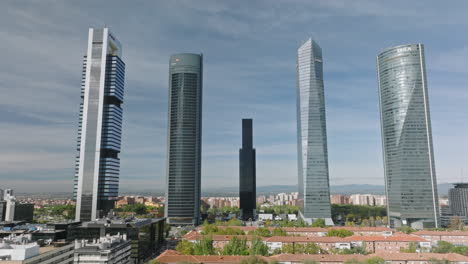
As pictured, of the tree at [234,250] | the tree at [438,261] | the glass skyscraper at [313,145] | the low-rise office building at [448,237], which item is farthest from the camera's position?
the glass skyscraper at [313,145]

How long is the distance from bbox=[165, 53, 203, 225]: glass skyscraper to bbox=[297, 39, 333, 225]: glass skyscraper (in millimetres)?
58369

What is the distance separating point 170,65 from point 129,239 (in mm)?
126703

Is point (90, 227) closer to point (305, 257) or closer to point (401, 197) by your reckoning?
point (305, 257)

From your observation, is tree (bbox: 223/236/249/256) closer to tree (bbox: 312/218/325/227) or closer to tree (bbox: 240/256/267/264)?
tree (bbox: 240/256/267/264)

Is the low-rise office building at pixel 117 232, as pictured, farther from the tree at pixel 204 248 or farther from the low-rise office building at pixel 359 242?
the tree at pixel 204 248

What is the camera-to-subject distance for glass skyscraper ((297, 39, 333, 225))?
518 ft

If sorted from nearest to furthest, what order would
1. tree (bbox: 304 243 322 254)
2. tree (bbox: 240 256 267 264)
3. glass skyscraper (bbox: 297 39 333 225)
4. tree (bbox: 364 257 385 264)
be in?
tree (bbox: 364 257 385 264), tree (bbox: 240 256 267 264), tree (bbox: 304 243 322 254), glass skyscraper (bbox: 297 39 333 225)

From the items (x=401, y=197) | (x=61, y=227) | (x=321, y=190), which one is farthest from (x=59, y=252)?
(x=401, y=197)

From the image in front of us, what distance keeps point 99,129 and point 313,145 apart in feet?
321

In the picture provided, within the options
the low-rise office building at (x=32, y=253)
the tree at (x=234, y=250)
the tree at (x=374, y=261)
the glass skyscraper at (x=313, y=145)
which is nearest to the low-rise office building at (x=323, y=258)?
the tree at (x=374, y=261)

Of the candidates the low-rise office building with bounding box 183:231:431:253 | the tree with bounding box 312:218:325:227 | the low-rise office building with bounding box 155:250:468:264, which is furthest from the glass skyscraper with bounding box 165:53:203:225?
the low-rise office building with bounding box 155:250:468:264

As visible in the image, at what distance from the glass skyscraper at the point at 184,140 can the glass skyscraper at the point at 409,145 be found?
98.5 m

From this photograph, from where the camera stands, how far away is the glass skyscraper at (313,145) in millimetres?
157750

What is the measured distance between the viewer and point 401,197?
487ft
